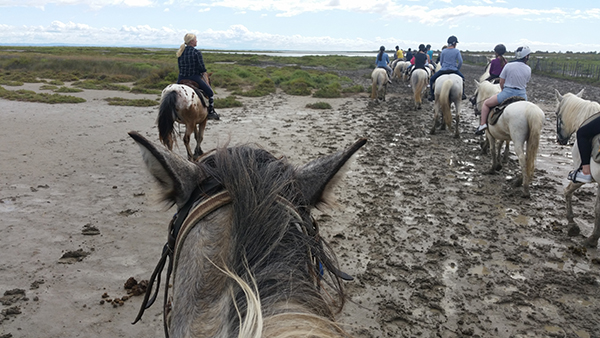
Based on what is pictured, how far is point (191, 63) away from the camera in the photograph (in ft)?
23.9

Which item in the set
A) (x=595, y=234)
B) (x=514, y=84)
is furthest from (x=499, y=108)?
(x=595, y=234)

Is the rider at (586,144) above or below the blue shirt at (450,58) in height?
below

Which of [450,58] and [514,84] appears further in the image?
[450,58]

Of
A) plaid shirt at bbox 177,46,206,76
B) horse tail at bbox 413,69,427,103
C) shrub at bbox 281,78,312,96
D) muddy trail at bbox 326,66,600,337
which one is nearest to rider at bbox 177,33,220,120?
plaid shirt at bbox 177,46,206,76

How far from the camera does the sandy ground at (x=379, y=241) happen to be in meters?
3.12

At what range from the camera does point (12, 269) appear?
3.66 m

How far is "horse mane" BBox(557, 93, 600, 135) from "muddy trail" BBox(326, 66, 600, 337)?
1268 mm

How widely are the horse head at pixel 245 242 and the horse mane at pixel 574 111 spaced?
17.4 ft

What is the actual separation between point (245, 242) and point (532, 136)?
609 centimetres

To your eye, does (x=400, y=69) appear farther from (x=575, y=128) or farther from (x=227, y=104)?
(x=575, y=128)

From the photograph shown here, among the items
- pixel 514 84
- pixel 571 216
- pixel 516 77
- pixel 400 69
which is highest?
pixel 400 69

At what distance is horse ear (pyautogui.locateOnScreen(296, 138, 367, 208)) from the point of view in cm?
149

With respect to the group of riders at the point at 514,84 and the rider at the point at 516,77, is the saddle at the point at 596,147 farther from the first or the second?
the rider at the point at 516,77

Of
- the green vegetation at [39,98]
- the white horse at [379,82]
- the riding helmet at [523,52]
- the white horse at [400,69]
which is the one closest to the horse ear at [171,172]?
the riding helmet at [523,52]
